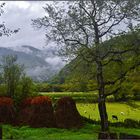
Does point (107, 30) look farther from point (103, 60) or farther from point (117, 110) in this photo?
point (117, 110)

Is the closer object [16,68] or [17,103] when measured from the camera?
[17,103]

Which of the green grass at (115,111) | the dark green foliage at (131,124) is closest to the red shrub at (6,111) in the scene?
the dark green foliage at (131,124)

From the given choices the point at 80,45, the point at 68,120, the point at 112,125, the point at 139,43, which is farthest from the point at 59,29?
the point at 112,125

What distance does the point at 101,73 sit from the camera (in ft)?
117

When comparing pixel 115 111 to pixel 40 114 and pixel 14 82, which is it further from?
pixel 40 114

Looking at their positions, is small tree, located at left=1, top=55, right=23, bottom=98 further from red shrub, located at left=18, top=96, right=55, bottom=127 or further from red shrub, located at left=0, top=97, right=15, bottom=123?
red shrub, located at left=18, top=96, right=55, bottom=127

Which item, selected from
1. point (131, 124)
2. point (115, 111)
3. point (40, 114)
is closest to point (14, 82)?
point (40, 114)

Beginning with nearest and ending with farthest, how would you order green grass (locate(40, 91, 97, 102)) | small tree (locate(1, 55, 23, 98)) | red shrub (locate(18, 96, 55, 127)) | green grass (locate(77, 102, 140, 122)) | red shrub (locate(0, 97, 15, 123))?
red shrub (locate(18, 96, 55, 127)) → red shrub (locate(0, 97, 15, 123)) → green grass (locate(40, 91, 97, 102)) → green grass (locate(77, 102, 140, 122)) → small tree (locate(1, 55, 23, 98))

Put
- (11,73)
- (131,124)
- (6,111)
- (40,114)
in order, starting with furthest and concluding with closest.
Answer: (11,73), (131,124), (6,111), (40,114)

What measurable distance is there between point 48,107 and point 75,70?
5.96 meters

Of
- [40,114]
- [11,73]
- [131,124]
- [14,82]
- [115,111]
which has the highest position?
[11,73]

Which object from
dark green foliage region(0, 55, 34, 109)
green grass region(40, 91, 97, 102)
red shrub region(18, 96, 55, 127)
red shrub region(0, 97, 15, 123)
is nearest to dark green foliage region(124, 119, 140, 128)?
green grass region(40, 91, 97, 102)

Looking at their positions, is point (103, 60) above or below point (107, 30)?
below

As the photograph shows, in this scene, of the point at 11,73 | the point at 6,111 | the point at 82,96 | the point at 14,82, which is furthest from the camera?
the point at 82,96
